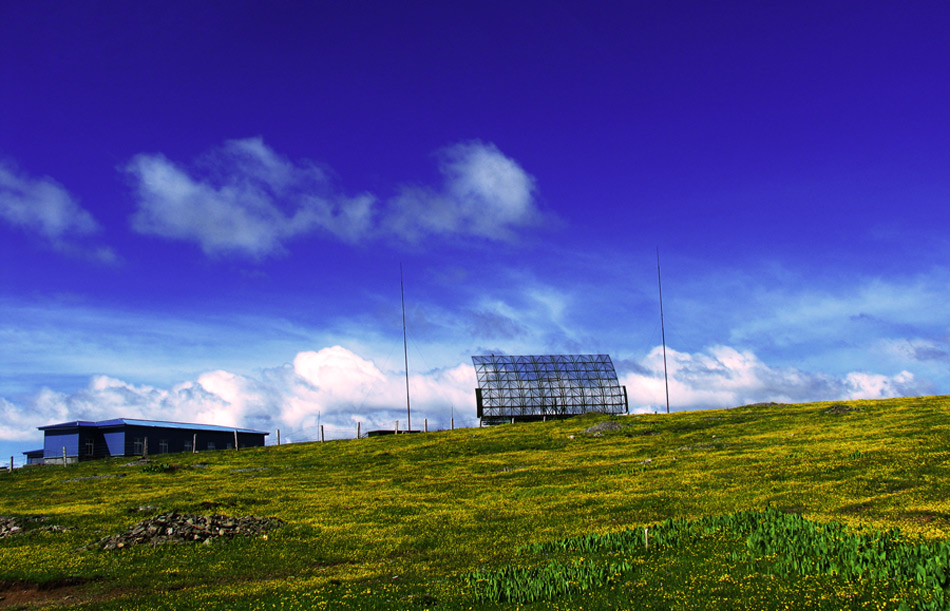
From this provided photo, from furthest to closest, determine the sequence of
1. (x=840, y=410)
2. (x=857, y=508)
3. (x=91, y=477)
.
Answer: (x=840, y=410) < (x=91, y=477) < (x=857, y=508)

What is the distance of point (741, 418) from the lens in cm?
7656

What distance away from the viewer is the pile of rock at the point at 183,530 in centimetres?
2995

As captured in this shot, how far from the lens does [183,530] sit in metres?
31.0

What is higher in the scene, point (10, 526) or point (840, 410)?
point (840, 410)

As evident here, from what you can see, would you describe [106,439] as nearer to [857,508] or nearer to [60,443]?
[60,443]

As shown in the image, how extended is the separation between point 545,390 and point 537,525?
3440 inches

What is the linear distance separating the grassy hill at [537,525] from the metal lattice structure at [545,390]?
46601mm

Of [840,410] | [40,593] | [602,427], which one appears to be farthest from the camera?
[602,427]

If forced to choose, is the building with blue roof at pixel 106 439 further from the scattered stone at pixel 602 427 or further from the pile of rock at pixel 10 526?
the pile of rock at pixel 10 526

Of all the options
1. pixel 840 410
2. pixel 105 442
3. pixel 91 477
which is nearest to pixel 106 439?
pixel 105 442

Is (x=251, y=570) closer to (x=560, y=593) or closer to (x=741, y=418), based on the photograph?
(x=560, y=593)

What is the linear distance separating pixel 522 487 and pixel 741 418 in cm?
4259

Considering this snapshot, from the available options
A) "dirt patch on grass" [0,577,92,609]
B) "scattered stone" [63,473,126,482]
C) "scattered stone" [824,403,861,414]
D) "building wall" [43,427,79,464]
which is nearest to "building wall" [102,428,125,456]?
"building wall" [43,427,79,464]

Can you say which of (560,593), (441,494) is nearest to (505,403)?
(441,494)
